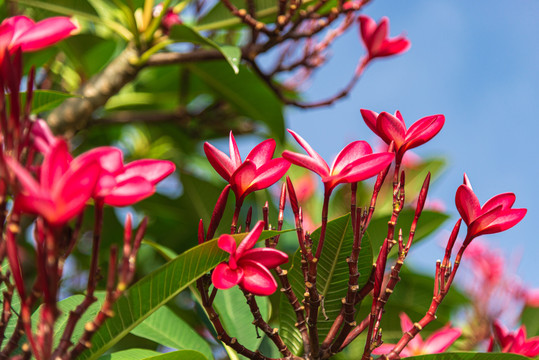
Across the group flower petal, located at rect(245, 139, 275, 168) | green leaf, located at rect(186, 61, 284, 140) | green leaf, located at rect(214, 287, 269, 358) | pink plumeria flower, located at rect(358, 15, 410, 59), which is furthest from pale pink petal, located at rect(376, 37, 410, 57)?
flower petal, located at rect(245, 139, 275, 168)

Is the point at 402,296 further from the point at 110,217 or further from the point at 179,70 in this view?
the point at 179,70

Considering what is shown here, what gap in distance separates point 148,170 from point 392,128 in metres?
0.37

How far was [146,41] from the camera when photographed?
1.70 metres

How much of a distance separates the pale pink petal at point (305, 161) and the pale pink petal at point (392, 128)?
11 cm

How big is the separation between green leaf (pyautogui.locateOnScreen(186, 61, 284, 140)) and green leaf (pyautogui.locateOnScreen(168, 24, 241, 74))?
314 mm

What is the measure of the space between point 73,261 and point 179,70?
3.07ft

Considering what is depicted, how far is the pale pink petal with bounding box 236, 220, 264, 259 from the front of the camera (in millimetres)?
681

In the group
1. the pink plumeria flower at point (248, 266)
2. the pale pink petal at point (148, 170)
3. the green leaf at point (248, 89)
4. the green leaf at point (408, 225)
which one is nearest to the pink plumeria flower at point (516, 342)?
the green leaf at point (408, 225)

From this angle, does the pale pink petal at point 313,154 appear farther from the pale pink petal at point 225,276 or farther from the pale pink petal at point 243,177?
the pale pink petal at point 225,276

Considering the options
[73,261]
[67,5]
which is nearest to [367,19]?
[67,5]

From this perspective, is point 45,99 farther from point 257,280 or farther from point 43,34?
point 257,280

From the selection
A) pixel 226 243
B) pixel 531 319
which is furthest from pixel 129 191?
pixel 531 319

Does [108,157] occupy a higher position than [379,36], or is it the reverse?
[379,36]

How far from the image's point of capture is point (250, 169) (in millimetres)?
763
